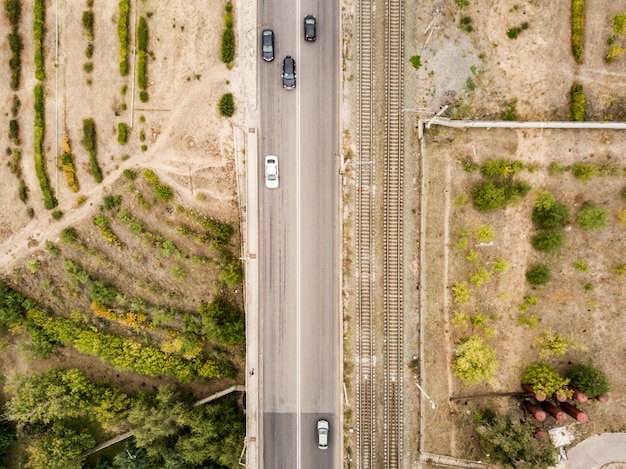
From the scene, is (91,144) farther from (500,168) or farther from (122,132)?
(500,168)

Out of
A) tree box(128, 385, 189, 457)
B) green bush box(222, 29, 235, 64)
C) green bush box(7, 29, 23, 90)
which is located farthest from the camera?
tree box(128, 385, 189, 457)

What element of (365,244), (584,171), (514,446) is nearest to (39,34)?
(365,244)

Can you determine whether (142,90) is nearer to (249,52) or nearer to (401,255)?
(249,52)

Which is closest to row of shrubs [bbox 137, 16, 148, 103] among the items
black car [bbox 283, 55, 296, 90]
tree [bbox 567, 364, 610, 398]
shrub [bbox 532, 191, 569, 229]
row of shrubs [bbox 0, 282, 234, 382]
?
black car [bbox 283, 55, 296, 90]

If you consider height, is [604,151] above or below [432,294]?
above

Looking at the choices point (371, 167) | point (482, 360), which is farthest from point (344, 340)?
point (371, 167)

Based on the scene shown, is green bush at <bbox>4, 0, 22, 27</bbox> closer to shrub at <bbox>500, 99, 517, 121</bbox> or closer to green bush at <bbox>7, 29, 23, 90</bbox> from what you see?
green bush at <bbox>7, 29, 23, 90</bbox>
